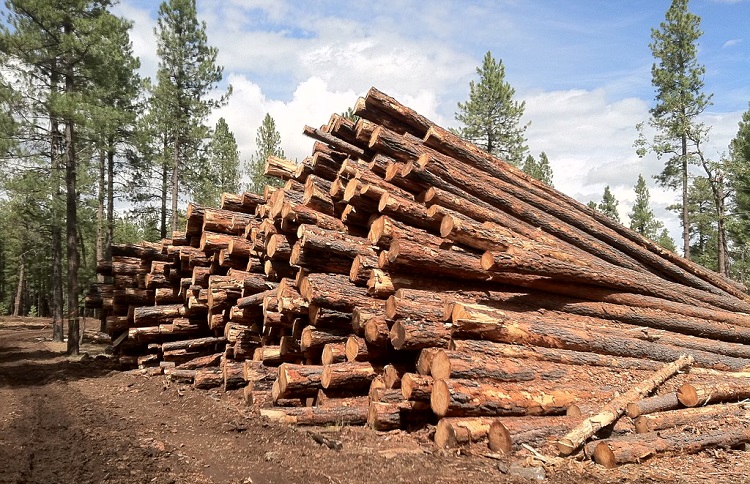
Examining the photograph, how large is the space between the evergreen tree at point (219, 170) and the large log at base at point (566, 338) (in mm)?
21600

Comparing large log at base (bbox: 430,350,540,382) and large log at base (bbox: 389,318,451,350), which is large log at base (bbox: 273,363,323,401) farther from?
large log at base (bbox: 430,350,540,382)

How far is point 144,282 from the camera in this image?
12.9 metres

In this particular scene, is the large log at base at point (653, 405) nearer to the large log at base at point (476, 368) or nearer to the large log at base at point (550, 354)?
the large log at base at point (550, 354)

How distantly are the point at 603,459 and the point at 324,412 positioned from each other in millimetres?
3273

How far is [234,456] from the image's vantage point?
17.5 ft

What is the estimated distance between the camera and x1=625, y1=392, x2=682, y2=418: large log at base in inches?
216

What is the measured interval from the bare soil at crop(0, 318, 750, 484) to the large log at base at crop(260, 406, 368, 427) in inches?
5.6

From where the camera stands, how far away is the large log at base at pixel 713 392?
19.5ft

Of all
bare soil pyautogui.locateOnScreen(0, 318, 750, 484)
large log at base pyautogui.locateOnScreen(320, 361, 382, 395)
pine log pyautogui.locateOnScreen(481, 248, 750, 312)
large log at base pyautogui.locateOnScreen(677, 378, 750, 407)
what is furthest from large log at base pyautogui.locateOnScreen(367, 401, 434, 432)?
large log at base pyautogui.locateOnScreen(677, 378, 750, 407)

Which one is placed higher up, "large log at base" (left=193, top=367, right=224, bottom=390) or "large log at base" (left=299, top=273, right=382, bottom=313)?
"large log at base" (left=299, top=273, right=382, bottom=313)

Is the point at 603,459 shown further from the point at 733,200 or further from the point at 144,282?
the point at 733,200

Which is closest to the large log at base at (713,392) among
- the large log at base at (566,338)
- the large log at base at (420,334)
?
the large log at base at (566,338)

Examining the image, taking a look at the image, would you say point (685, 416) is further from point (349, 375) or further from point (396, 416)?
point (349, 375)

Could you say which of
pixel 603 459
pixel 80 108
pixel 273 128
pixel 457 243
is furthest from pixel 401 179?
pixel 273 128
